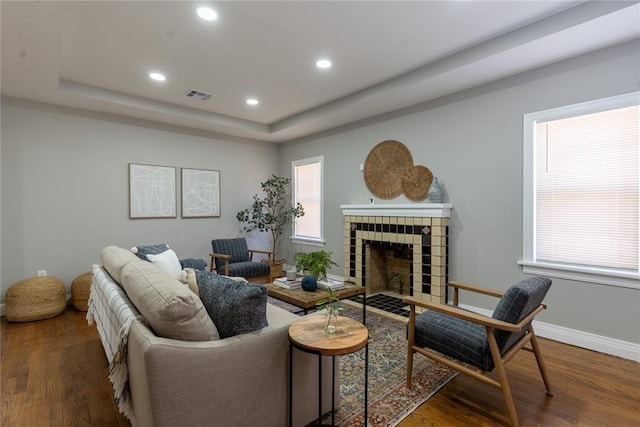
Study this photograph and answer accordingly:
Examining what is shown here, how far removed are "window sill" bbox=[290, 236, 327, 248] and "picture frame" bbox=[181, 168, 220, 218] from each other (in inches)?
59.3

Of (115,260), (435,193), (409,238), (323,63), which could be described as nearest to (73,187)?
(115,260)

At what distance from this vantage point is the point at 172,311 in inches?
53.4

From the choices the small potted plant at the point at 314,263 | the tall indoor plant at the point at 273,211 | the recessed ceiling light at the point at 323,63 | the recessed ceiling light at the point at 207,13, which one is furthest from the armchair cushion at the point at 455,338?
A: the tall indoor plant at the point at 273,211

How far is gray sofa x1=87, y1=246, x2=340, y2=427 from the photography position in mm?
1270

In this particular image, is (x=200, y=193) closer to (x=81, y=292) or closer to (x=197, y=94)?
(x=197, y=94)

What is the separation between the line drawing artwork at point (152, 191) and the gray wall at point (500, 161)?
129 inches

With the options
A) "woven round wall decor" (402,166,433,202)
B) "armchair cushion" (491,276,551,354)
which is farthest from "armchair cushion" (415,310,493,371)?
"woven round wall decor" (402,166,433,202)

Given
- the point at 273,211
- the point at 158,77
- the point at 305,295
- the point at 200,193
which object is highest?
the point at 158,77

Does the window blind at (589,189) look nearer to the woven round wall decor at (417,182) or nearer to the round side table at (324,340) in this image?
the woven round wall decor at (417,182)

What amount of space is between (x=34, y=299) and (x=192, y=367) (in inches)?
137

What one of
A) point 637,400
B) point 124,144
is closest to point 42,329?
point 124,144

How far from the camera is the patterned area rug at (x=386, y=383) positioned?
1.87m

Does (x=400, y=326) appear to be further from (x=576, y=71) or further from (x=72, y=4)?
(x=72, y=4)

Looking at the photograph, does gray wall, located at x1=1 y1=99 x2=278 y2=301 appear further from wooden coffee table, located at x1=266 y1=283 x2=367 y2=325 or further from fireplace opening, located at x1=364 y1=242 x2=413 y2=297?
fireplace opening, located at x1=364 y1=242 x2=413 y2=297
